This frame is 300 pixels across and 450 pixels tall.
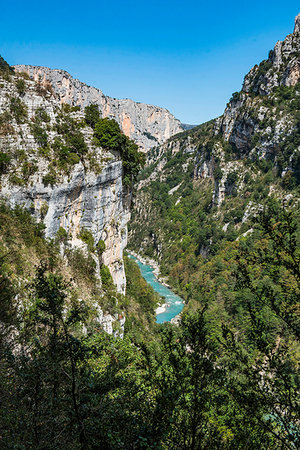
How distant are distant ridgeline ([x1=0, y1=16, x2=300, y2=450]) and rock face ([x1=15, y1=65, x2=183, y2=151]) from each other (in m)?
51.4

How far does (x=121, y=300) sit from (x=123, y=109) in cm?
13340

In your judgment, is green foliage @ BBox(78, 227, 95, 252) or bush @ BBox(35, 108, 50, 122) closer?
bush @ BBox(35, 108, 50, 122)

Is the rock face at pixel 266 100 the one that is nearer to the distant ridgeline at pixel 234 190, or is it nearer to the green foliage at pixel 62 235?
the distant ridgeline at pixel 234 190

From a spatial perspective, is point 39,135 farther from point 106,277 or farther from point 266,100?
point 266,100

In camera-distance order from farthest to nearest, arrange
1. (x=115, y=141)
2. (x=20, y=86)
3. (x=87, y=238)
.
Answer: (x=115, y=141)
(x=87, y=238)
(x=20, y=86)

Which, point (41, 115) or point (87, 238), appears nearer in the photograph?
point (41, 115)

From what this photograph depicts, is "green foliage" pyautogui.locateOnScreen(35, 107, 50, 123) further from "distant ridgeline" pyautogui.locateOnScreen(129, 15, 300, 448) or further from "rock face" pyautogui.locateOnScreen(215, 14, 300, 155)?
"rock face" pyautogui.locateOnScreen(215, 14, 300, 155)

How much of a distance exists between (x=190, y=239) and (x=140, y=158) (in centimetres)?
5190

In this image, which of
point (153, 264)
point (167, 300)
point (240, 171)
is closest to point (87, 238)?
point (167, 300)

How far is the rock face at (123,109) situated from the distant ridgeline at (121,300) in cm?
5135

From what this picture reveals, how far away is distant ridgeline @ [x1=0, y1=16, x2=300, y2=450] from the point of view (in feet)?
17.4

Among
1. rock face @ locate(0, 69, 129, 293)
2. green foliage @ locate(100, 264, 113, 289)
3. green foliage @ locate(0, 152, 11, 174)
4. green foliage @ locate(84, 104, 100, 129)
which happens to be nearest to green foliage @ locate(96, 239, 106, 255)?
rock face @ locate(0, 69, 129, 293)

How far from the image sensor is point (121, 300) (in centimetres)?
2472

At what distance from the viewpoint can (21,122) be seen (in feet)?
58.5
